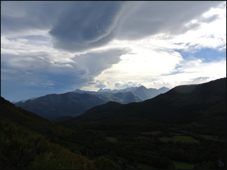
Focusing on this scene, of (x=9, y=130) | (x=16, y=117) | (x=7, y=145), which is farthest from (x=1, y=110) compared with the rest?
(x=7, y=145)

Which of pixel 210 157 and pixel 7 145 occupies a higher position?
pixel 7 145

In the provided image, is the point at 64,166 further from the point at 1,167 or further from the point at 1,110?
the point at 1,110

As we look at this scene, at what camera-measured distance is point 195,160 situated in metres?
64.4

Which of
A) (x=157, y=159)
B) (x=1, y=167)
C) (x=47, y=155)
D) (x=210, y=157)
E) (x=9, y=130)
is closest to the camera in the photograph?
(x=1, y=167)

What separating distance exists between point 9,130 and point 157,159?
49.4 meters

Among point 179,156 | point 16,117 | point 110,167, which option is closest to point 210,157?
point 179,156

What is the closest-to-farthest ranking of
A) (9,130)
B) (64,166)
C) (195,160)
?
(64,166) < (9,130) < (195,160)

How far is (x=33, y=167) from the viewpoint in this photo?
564 inches

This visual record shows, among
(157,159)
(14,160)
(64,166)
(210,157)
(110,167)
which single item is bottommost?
(210,157)

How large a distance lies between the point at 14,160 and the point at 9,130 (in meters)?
9.73

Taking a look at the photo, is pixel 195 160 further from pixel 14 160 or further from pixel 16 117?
pixel 16 117

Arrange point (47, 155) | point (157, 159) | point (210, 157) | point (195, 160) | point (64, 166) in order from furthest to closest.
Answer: point (210, 157)
point (195, 160)
point (157, 159)
point (47, 155)
point (64, 166)

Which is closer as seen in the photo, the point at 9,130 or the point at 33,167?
the point at 33,167

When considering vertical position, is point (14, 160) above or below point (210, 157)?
above
